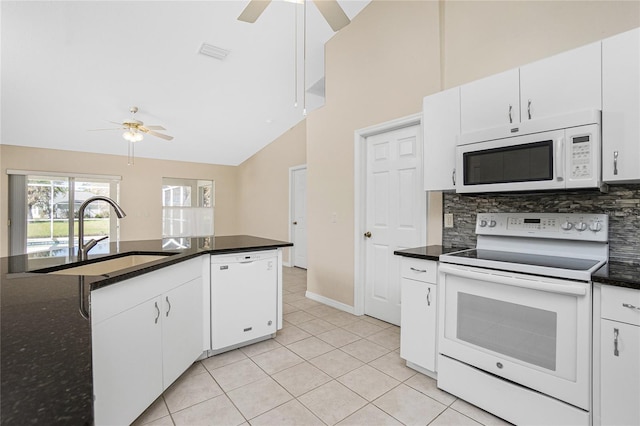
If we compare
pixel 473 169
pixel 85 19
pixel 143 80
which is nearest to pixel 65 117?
pixel 143 80

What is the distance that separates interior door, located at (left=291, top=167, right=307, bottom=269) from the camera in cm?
590

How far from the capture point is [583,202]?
1953mm

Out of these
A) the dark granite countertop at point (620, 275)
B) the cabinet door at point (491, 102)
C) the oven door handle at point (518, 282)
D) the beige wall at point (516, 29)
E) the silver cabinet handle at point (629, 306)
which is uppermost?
the beige wall at point (516, 29)

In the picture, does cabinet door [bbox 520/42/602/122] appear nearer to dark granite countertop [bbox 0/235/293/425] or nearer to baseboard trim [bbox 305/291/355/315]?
dark granite countertop [bbox 0/235/293/425]

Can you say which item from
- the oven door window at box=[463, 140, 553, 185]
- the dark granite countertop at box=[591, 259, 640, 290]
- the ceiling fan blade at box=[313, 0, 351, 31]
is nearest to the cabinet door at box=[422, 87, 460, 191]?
the oven door window at box=[463, 140, 553, 185]

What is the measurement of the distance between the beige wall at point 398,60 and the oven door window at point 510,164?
696mm

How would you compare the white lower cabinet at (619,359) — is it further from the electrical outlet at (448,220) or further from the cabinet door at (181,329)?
the cabinet door at (181,329)

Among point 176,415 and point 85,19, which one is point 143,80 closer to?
point 85,19

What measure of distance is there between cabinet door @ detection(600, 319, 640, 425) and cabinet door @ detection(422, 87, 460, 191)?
1231mm

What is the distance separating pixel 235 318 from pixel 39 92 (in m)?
4.10

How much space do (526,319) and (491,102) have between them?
4.63 feet

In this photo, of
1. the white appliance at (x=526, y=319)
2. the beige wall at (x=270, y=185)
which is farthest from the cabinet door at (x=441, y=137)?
the beige wall at (x=270, y=185)

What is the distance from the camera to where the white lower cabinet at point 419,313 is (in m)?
2.12

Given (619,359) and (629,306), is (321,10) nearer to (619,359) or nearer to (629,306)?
(629,306)
